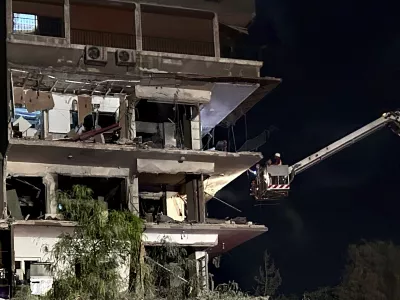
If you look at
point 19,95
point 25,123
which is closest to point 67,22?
point 19,95

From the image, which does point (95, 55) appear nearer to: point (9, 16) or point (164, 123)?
point (9, 16)

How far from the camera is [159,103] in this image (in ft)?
121

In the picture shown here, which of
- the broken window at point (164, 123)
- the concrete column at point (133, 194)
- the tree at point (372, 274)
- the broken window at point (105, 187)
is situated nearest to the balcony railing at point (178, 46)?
the broken window at point (164, 123)

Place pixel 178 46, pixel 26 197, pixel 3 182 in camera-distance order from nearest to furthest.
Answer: pixel 3 182 < pixel 26 197 < pixel 178 46

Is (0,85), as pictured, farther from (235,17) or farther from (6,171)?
(235,17)

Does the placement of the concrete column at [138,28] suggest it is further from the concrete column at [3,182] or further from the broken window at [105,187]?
the concrete column at [3,182]

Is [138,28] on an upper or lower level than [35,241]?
upper

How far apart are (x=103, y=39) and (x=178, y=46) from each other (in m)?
3.59

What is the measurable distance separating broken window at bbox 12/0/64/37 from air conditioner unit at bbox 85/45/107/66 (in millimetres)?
1993

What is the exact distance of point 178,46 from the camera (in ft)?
123

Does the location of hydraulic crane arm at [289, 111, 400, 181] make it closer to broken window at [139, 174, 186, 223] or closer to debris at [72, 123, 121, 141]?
broken window at [139, 174, 186, 223]

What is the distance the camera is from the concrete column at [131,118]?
35562 millimetres

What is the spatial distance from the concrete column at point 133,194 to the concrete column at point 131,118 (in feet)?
6.52

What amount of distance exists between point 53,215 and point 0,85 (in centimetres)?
775
